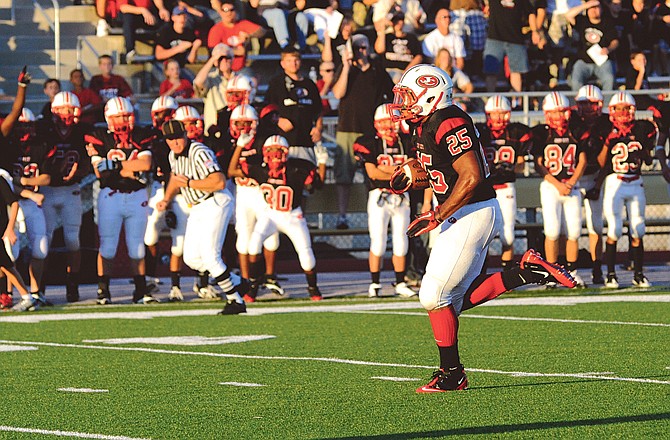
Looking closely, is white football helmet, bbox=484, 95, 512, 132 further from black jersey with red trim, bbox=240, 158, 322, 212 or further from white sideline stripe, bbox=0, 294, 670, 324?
white sideline stripe, bbox=0, 294, 670, 324

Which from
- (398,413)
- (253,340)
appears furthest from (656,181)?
(398,413)

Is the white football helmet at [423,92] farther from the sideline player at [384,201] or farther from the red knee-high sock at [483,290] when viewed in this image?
the sideline player at [384,201]

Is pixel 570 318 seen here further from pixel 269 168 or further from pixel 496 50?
pixel 496 50

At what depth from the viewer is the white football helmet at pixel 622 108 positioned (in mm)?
14125

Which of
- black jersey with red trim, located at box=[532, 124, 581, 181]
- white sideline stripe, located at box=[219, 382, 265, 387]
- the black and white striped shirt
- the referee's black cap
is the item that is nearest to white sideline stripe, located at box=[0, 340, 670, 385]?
white sideline stripe, located at box=[219, 382, 265, 387]

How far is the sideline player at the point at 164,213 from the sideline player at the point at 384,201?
193 centimetres

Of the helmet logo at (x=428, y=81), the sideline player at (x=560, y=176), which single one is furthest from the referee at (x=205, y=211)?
the helmet logo at (x=428, y=81)

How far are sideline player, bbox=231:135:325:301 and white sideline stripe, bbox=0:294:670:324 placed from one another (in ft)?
3.11

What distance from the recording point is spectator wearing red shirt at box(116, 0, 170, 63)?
59.7ft

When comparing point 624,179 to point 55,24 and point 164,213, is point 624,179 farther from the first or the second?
point 55,24

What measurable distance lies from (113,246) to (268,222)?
1.57 meters

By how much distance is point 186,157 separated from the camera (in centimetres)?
1245

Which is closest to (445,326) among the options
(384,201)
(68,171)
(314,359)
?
(314,359)

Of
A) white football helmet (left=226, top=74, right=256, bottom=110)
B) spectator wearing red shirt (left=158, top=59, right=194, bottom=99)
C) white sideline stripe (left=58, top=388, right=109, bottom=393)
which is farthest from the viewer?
spectator wearing red shirt (left=158, top=59, right=194, bottom=99)
